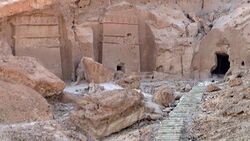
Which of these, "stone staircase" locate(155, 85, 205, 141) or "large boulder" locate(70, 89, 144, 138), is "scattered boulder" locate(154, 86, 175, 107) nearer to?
"stone staircase" locate(155, 85, 205, 141)

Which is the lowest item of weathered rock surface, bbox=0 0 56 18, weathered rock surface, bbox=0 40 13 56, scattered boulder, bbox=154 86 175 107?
scattered boulder, bbox=154 86 175 107

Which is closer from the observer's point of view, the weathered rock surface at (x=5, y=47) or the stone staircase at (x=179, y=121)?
the stone staircase at (x=179, y=121)

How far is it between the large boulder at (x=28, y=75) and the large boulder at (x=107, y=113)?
3.02 m

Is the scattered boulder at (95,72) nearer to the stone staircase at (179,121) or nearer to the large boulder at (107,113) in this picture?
the stone staircase at (179,121)

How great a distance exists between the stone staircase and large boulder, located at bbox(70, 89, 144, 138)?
87 centimetres

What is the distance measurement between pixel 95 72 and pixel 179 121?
10.2 metres

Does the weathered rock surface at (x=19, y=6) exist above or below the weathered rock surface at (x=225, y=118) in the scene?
above

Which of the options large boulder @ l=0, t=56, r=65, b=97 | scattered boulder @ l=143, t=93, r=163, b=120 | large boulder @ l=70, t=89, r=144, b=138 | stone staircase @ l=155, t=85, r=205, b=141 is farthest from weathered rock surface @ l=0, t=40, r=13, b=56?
large boulder @ l=70, t=89, r=144, b=138

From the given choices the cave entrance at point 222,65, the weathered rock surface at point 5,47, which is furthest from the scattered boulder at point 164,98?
the cave entrance at point 222,65

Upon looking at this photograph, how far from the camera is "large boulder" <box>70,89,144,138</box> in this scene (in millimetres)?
10070

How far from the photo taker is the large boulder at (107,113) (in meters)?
10.1

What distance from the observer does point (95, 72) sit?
19.4 metres

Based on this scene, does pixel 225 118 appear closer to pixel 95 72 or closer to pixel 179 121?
pixel 179 121

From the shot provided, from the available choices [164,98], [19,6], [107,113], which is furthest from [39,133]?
[19,6]
